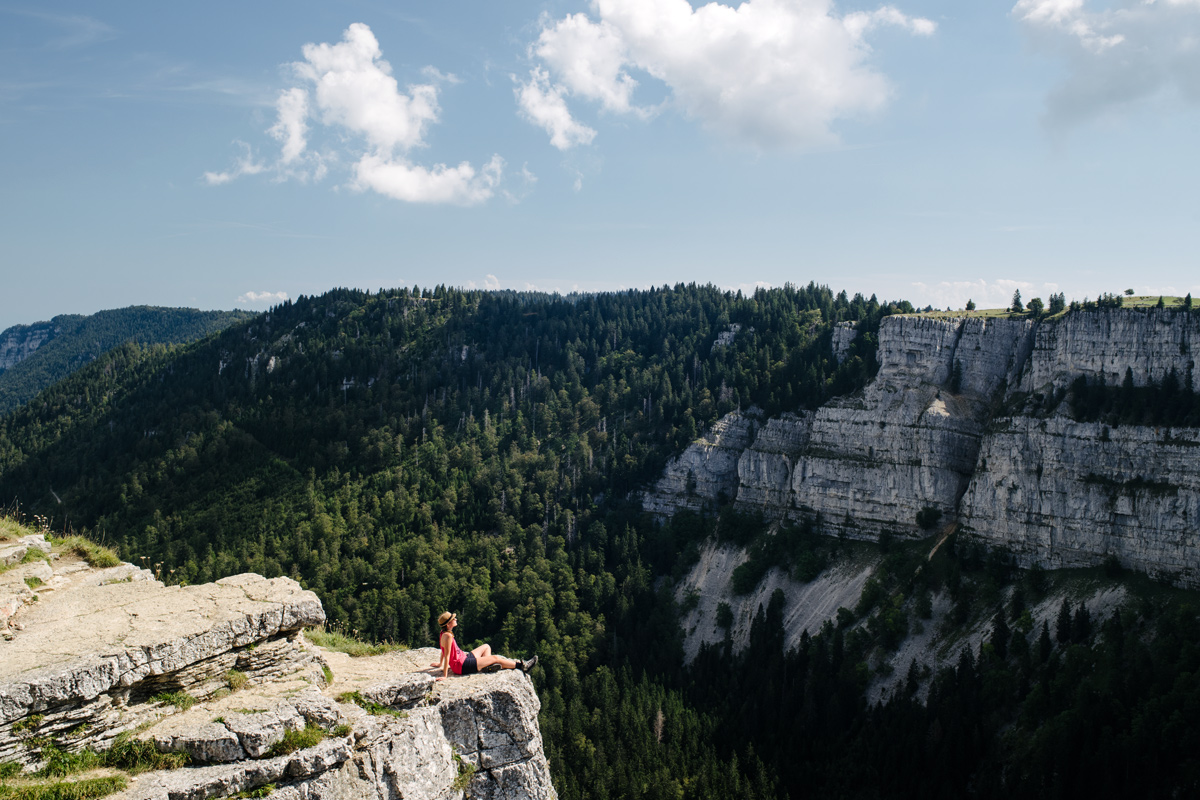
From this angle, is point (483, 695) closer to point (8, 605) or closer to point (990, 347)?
point (8, 605)

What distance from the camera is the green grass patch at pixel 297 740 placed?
17.9 meters

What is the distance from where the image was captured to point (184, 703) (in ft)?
64.0

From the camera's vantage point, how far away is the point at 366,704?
20.8 meters

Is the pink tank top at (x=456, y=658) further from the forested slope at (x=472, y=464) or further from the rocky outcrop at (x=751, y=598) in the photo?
the rocky outcrop at (x=751, y=598)

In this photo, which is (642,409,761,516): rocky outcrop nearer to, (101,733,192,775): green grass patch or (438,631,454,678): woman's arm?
(438,631,454,678): woman's arm

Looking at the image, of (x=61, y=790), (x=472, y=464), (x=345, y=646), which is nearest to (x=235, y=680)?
(x=61, y=790)

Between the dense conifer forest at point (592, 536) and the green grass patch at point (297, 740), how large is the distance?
2149 inches

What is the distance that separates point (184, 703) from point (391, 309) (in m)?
187

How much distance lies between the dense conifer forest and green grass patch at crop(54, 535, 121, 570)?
4888 cm

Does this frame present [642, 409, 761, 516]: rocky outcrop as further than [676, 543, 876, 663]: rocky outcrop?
Yes

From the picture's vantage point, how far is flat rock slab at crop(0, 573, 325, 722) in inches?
676

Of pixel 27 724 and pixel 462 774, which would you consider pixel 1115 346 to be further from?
pixel 27 724

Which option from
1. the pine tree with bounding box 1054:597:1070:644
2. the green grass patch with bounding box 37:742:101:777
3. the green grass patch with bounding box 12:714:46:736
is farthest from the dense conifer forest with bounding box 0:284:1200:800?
the green grass patch with bounding box 12:714:46:736

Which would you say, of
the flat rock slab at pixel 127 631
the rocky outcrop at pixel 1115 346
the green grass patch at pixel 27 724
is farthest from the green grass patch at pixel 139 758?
the rocky outcrop at pixel 1115 346
